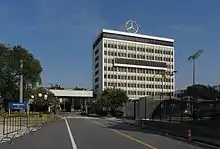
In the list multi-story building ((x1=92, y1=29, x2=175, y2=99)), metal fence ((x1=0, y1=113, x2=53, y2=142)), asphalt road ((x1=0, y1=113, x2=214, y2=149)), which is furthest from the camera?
multi-story building ((x1=92, y1=29, x2=175, y2=99))

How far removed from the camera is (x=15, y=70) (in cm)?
9631

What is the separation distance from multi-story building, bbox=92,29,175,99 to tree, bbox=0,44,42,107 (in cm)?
6688

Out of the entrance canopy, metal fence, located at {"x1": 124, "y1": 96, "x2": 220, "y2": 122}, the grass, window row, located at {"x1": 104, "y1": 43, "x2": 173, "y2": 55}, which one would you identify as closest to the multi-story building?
window row, located at {"x1": 104, "y1": 43, "x2": 173, "y2": 55}

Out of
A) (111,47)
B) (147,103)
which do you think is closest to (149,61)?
(111,47)

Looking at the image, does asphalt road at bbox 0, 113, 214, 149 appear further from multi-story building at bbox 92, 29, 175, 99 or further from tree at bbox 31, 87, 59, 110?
multi-story building at bbox 92, 29, 175, 99

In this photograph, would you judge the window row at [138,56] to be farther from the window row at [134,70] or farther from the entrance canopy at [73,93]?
the entrance canopy at [73,93]

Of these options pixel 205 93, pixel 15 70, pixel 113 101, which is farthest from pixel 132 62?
pixel 205 93

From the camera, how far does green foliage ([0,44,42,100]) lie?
95500mm

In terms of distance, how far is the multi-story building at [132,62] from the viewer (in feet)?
563

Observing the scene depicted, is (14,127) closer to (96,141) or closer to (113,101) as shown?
(96,141)

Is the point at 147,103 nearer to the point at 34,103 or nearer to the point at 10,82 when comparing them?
the point at 10,82

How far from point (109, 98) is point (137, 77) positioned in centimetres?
7821

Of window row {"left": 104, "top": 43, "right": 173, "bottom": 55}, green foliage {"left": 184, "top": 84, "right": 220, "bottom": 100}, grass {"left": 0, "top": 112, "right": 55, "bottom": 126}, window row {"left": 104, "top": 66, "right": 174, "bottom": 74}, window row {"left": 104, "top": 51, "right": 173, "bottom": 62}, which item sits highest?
window row {"left": 104, "top": 43, "right": 173, "bottom": 55}

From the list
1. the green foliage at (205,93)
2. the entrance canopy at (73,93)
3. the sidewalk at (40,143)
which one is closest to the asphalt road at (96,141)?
the sidewalk at (40,143)
